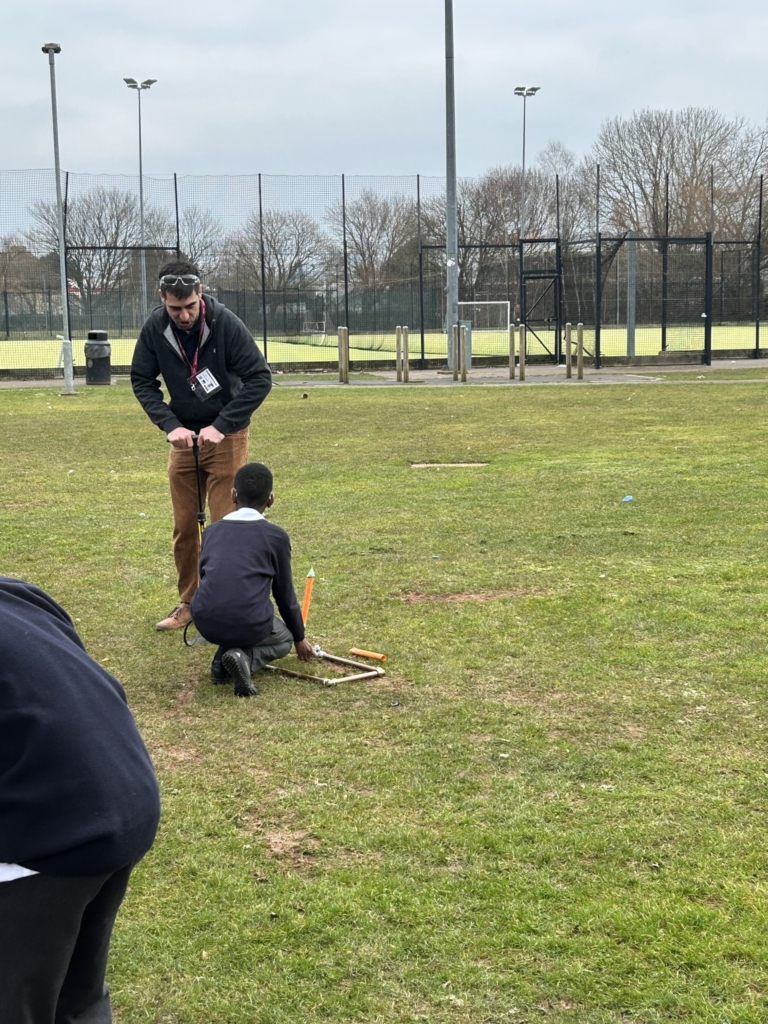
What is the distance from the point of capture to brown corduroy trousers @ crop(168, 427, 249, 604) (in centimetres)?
644

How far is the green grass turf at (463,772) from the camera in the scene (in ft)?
9.57

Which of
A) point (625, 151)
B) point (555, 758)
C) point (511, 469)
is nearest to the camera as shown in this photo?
point (555, 758)

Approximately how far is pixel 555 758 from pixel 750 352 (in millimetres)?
31558

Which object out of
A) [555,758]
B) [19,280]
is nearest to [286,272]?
[19,280]

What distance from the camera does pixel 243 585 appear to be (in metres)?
5.18

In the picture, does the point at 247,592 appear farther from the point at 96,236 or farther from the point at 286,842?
the point at 96,236

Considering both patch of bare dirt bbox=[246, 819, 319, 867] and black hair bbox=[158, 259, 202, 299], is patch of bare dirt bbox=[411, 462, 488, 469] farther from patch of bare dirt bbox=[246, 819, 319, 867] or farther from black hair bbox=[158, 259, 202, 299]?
patch of bare dirt bbox=[246, 819, 319, 867]

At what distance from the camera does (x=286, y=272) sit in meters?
32.1

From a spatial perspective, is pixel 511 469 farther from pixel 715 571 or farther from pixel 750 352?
pixel 750 352

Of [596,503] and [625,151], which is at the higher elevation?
[625,151]

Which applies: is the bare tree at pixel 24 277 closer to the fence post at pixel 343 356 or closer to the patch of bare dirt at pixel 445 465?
the fence post at pixel 343 356

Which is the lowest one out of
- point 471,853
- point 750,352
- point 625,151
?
point 471,853

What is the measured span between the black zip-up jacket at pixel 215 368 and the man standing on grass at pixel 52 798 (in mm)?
4512

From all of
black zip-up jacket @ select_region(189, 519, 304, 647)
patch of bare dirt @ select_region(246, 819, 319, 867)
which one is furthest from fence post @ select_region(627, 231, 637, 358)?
patch of bare dirt @ select_region(246, 819, 319, 867)
